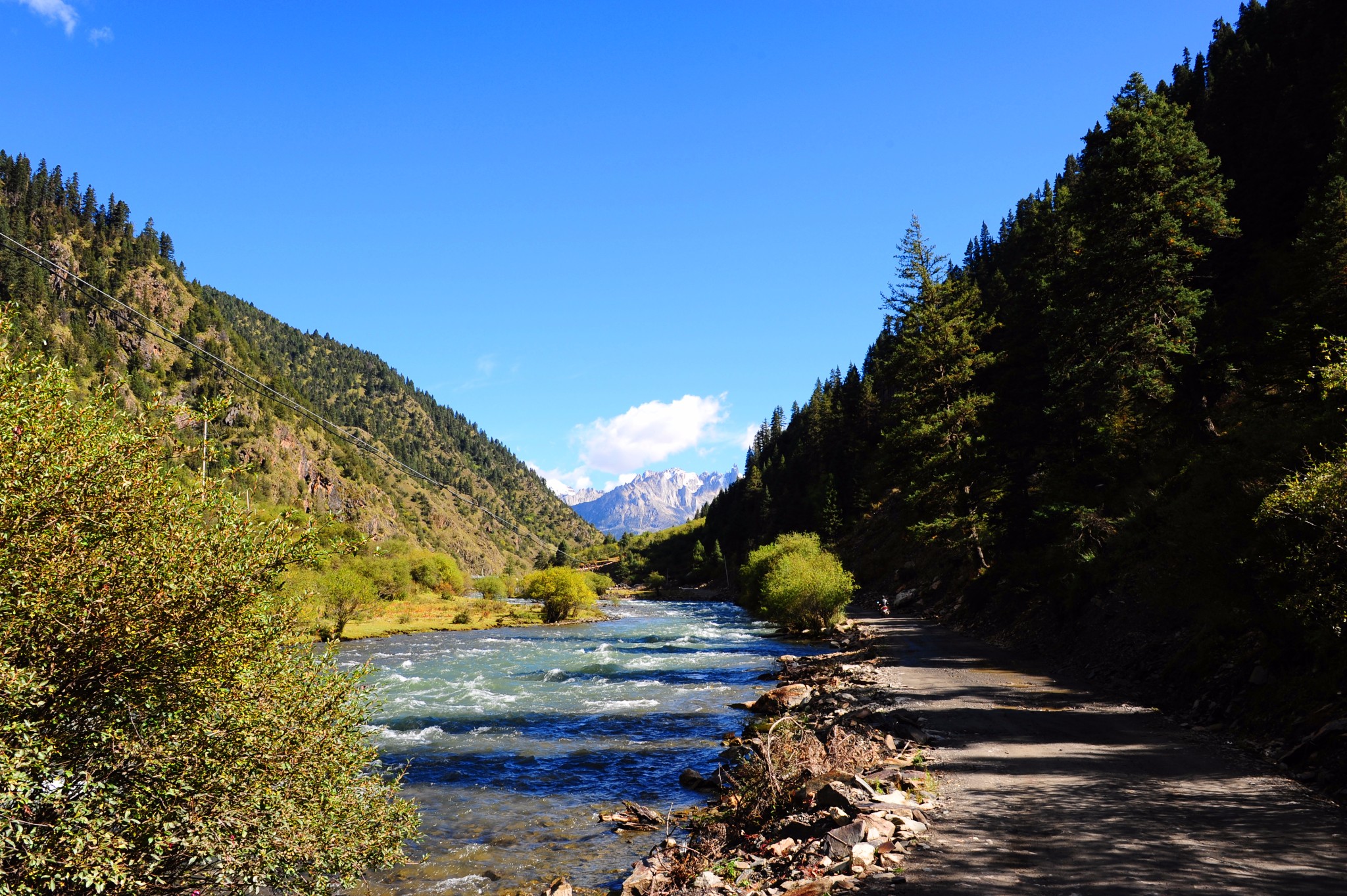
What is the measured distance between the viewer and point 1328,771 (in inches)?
458

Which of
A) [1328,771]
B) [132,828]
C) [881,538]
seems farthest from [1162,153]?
[881,538]

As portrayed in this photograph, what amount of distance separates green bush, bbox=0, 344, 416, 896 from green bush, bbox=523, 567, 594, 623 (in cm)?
7281

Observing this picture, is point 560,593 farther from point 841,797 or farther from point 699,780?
point 841,797

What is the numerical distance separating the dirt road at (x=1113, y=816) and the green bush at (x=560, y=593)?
67384mm

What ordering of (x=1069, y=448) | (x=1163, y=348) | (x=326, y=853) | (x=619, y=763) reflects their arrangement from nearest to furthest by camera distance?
(x=326, y=853) → (x=619, y=763) → (x=1163, y=348) → (x=1069, y=448)

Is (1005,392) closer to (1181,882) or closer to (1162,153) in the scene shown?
(1162,153)

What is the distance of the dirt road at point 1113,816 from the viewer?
869cm

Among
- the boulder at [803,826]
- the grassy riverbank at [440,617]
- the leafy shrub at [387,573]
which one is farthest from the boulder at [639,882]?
the leafy shrub at [387,573]

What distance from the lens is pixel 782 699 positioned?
2648 cm

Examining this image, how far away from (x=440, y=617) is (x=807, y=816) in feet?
249

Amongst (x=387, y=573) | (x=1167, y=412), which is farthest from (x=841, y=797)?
(x=387, y=573)

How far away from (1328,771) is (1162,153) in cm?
2838

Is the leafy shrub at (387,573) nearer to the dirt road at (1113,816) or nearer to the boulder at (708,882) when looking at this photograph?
the boulder at (708,882)

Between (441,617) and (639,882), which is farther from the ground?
(639,882)
